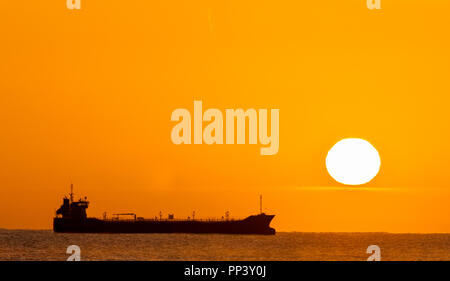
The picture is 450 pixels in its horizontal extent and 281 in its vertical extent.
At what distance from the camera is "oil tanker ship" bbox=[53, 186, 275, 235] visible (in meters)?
142

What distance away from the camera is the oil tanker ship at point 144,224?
467ft

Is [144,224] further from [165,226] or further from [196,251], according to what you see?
[196,251]

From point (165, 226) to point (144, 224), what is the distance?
3.55 m

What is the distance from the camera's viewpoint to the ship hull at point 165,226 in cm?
14238

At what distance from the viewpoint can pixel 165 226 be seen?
144 m

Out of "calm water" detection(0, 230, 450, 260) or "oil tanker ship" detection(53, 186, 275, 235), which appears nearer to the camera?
"calm water" detection(0, 230, 450, 260)

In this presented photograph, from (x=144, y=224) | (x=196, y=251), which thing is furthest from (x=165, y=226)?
(x=196, y=251)

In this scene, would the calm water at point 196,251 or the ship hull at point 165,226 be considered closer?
the calm water at point 196,251

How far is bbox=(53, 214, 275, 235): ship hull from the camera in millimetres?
142375
